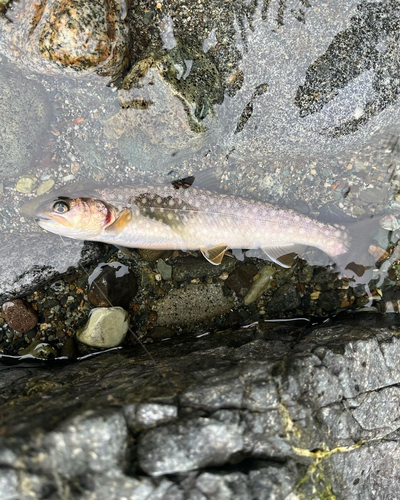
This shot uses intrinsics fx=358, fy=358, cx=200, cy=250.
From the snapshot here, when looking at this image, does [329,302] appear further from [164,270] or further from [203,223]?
[164,270]

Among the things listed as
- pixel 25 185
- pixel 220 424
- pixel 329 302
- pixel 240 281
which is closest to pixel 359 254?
pixel 329 302

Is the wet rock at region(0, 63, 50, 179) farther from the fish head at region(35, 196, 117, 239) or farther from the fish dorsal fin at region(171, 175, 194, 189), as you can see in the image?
the fish dorsal fin at region(171, 175, 194, 189)

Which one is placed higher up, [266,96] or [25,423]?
[266,96]

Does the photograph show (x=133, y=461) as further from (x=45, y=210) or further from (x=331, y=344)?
(x=45, y=210)

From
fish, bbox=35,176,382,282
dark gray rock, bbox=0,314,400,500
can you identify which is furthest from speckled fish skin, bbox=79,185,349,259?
dark gray rock, bbox=0,314,400,500

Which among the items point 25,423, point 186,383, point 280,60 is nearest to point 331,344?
point 186,383

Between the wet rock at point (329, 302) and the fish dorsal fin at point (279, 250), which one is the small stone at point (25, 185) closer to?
the fish dorsal fin at point (279, 250)
